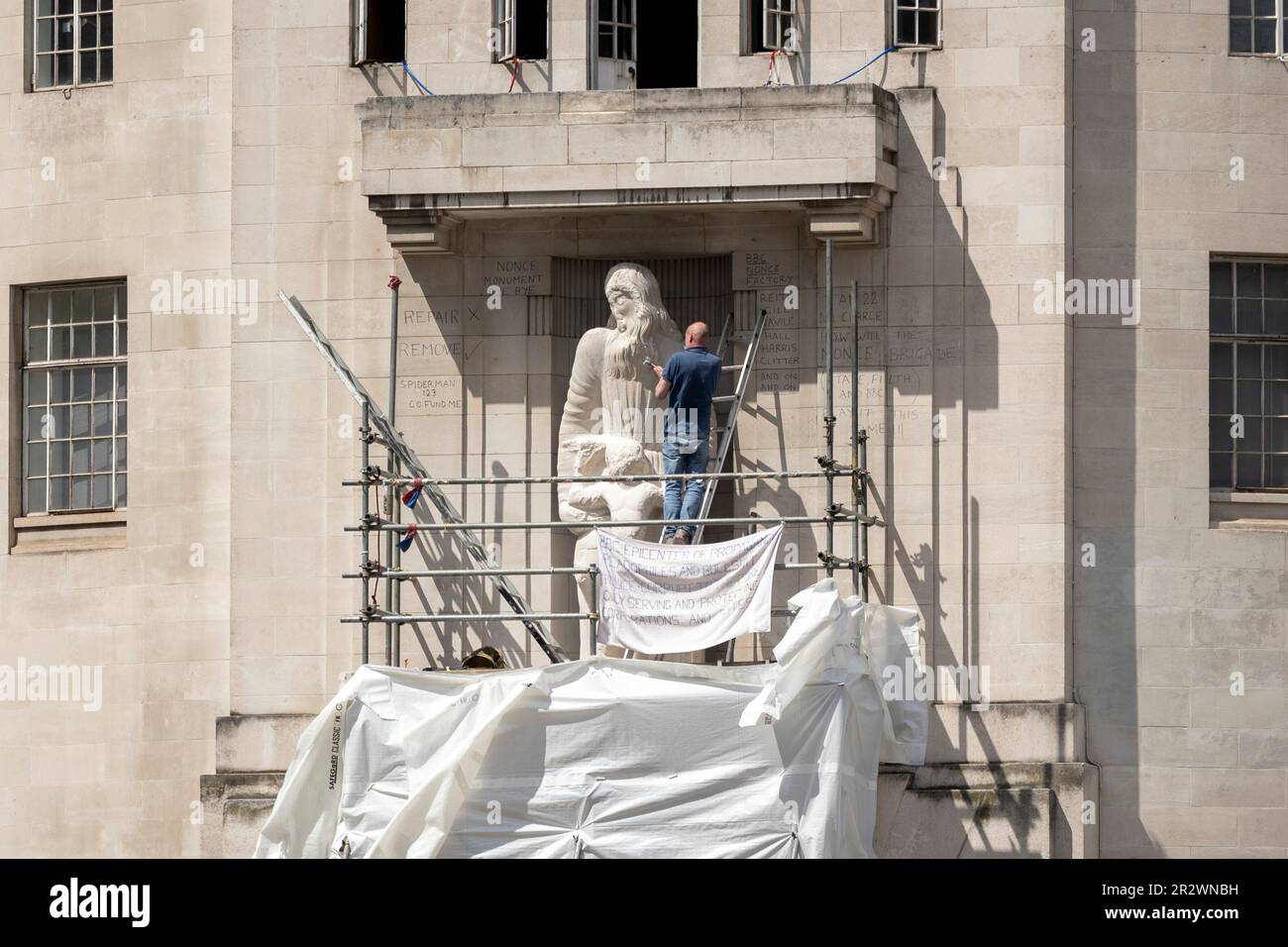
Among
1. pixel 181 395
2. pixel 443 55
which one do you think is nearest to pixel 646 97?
pixel 443 55

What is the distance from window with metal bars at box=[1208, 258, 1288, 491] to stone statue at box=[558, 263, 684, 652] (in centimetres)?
528

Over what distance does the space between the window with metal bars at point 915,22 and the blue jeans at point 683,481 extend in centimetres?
435

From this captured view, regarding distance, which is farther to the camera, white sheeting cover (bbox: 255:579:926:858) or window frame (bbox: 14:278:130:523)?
window frame (bbox: 14:278:130:523)

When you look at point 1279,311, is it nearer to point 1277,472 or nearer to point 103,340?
point 1277,472

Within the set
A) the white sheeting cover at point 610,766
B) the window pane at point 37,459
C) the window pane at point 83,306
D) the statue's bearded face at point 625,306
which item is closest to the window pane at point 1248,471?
the white sheeting cover at point 610,766

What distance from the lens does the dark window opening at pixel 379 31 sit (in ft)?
86.1

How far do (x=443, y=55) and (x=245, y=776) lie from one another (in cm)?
699

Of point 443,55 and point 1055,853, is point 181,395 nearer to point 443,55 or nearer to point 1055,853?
point 443,55

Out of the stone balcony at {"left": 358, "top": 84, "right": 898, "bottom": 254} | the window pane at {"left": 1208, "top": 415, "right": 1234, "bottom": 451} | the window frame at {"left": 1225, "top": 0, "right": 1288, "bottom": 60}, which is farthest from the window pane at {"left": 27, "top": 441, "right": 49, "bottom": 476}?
the window frame at {"left": 1225, "top": 0, "right": 1288, "bottom": 60}

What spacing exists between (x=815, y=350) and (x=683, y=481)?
195 cm

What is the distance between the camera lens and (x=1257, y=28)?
86.7ft

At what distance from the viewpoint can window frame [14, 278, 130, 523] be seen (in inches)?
1086
